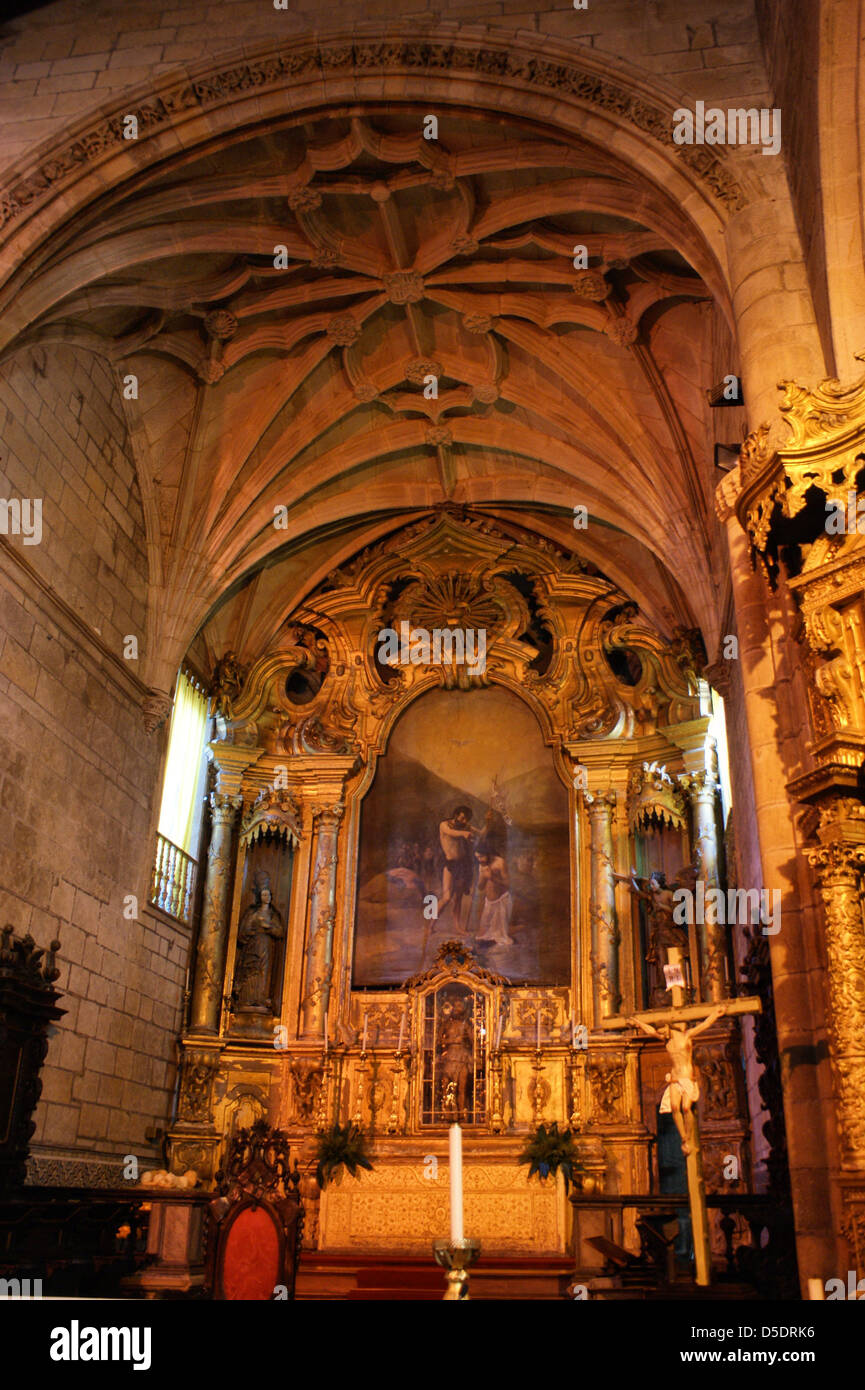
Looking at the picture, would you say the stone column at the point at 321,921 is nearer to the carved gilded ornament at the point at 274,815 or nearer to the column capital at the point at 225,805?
the carved gilded ornament at the point at 274,815

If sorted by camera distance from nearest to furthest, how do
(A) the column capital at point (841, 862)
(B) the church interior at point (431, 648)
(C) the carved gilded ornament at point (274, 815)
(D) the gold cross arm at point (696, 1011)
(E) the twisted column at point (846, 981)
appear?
(E) the twisted column at point (846, 981) < (A) the column capital at point (841, 862) < (D) the gold cross arm at point (696, 1011) < (B) the church interior at point (431, 648) < (C) the carved gilded ornament at point (274, 815)

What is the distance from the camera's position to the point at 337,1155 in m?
12.9

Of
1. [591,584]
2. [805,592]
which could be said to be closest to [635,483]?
[591,584]

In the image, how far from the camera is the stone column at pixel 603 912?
13.4 m

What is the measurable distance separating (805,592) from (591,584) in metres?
9.92

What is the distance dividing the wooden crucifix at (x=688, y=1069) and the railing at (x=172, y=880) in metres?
7.94

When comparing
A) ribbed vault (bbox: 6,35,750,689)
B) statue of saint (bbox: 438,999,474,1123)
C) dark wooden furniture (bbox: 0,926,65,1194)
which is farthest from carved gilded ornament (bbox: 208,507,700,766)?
dark wooden furniture (bbox: 0,926,65,1194)

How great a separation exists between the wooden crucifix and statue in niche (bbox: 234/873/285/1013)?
8185 mm

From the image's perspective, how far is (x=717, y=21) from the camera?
9086 mm

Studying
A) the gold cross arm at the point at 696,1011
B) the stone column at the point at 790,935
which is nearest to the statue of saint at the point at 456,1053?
the gold cross arm at the point at 696,1011

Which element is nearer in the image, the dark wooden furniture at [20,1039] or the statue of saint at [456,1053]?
the dark wooden furniture at [20,1039]

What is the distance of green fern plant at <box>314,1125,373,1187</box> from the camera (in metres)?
12.9

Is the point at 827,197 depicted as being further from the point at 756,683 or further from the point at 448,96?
the point at 448,96

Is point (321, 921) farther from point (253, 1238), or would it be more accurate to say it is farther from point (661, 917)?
point (253, 1238)
